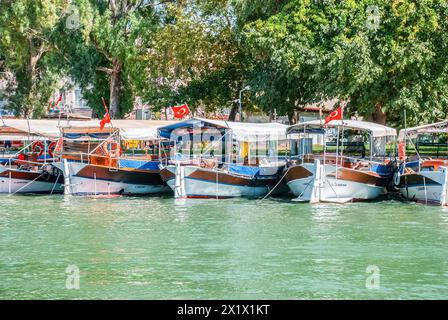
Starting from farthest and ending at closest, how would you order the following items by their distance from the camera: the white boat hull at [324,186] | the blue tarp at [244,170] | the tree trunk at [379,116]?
the tree trunk at [379,116] → the blue tarp at [244,170] → the white boat hull at [324,186]

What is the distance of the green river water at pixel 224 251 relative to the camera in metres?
17.8

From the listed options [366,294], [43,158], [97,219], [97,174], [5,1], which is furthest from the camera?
[5,1]

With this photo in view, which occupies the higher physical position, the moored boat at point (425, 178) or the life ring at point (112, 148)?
the life ring at point (112, 148)

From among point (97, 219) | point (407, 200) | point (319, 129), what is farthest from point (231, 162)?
point (97, 219)

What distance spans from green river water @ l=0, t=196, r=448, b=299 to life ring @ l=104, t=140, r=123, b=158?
16.8ft

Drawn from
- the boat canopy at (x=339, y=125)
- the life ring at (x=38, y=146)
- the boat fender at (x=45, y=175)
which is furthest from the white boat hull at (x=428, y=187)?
the life ring at (x=38, y=146)

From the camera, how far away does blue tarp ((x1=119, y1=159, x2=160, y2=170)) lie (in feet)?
121

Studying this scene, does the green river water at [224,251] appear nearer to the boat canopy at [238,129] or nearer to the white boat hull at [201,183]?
the white boat hull at [201,183]

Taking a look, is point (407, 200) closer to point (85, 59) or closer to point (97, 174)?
point (97, 174)

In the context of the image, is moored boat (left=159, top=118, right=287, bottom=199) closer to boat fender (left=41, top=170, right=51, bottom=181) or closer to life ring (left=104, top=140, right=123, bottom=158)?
life ring (left=104, top=140, right=123, bottom=158)

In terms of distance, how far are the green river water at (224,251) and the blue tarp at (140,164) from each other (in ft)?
16.3

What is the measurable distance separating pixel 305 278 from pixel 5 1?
118 feet

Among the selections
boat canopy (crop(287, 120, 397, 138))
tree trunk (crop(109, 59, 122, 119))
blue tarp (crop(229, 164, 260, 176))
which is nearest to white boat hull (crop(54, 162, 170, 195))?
blue tarp (crop(229, 164, 260, 176))

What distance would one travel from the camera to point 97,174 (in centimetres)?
3581
